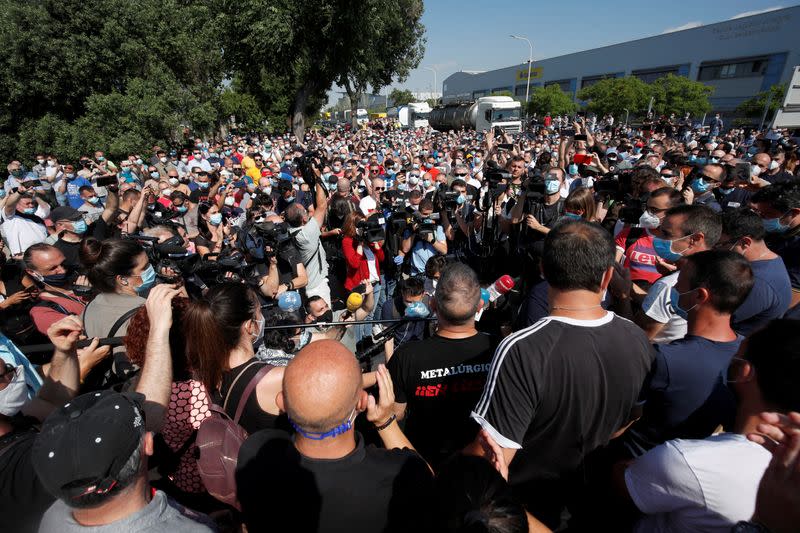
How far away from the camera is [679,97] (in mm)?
32750

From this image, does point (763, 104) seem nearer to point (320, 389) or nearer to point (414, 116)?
point (414, 116)

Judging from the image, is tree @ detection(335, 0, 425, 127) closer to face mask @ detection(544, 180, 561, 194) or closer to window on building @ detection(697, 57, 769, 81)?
face mask @ detection(544, 180, 561, 194)

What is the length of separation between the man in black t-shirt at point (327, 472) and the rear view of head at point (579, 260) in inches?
39.5

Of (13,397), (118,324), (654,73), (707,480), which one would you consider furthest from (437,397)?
(654,73)

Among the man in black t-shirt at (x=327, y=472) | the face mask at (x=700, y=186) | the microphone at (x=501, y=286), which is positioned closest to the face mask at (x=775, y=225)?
the face mask at (x=700, y=186)

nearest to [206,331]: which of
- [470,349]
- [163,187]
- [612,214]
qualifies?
[470,349]

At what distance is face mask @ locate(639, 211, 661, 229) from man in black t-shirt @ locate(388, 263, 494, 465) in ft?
8.14

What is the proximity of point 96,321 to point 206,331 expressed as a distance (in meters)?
1.25

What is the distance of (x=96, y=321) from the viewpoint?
2752 millimetres

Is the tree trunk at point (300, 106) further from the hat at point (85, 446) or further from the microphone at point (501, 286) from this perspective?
the hat at point (85, 446)

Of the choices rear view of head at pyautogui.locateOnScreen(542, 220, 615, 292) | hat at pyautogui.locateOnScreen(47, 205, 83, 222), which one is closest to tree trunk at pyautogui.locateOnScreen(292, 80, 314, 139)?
hat at pyautogui.locateOnScreen(47, 205, 83, 222)

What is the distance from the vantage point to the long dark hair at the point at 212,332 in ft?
6.92

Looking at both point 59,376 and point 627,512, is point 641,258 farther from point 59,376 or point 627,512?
point 59,376

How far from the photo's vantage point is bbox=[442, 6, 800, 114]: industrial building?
117 feet
